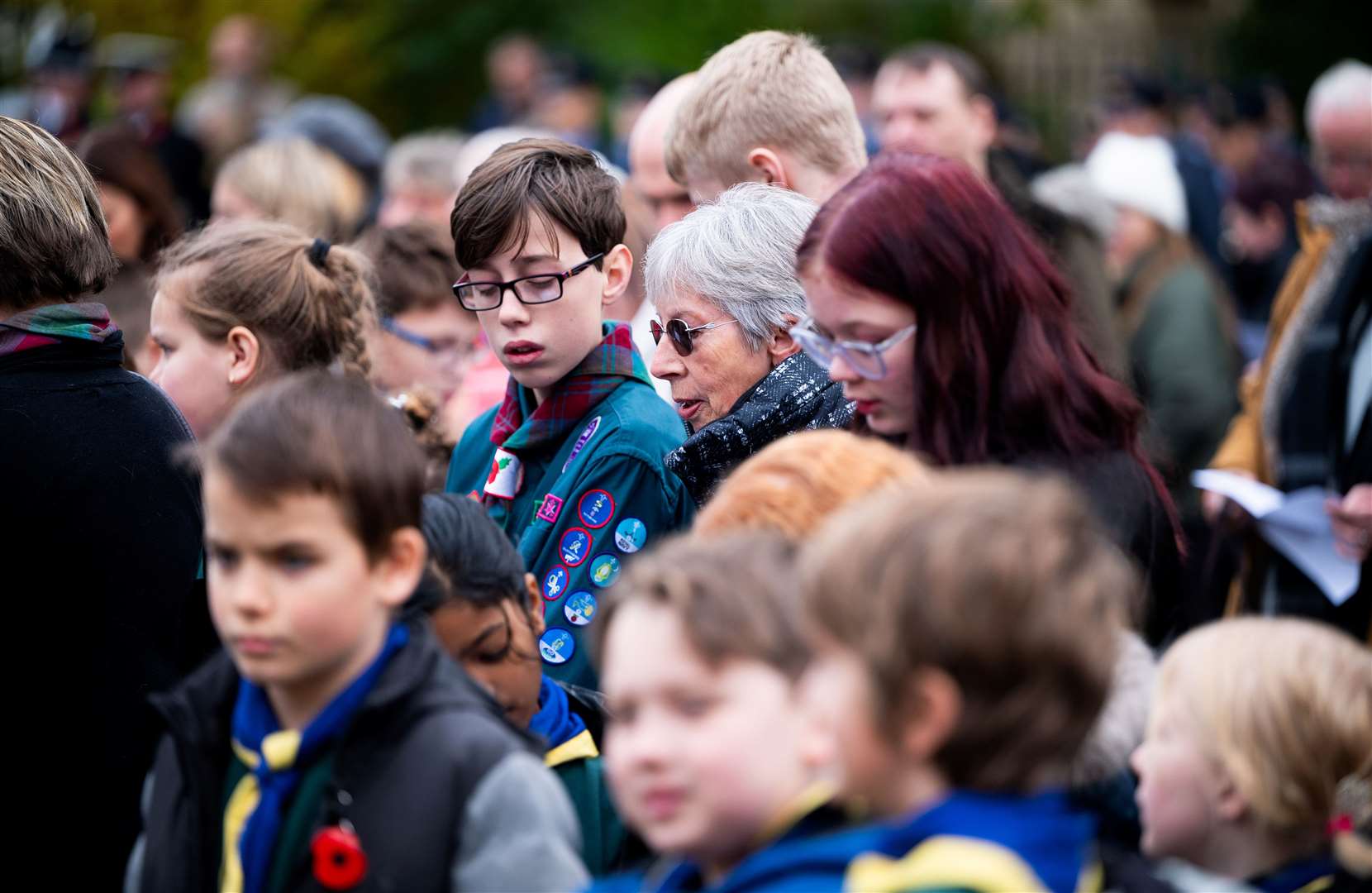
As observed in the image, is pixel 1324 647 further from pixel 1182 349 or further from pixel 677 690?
pixel 1182 349

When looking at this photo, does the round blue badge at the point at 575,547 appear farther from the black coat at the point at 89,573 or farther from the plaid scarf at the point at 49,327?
the plaid scarf at the point at 49,327

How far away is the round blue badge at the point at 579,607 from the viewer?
3.43 meters

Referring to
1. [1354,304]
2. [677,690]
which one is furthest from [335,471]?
[1354,304]

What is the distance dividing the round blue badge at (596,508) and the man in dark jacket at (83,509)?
2.64ft

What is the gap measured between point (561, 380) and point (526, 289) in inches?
8.5

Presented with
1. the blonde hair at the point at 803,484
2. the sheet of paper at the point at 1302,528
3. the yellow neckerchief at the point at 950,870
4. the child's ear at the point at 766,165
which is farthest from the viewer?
the sheet of paper at the point at 1302,528

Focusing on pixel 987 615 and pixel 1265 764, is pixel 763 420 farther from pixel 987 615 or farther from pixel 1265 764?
pixel 987 615

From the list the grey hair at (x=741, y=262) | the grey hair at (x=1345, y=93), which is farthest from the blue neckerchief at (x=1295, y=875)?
the grey hair at (x=1345, y=93)

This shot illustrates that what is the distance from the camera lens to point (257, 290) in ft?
13.1

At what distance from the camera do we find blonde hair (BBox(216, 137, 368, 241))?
6.69 m

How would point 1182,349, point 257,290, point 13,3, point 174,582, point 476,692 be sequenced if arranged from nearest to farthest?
point 476,692, point 174,582, point 257,290, point 1182,349, point 13,3

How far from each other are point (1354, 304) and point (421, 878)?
371 cm

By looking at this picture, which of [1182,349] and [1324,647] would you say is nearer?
[1324,647]

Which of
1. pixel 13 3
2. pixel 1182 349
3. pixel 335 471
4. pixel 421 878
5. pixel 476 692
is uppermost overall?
pixel 13 3
